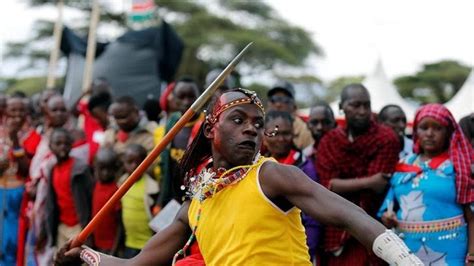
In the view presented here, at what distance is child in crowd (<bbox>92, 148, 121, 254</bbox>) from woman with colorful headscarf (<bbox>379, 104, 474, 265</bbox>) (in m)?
2.63

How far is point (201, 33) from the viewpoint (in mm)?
32531

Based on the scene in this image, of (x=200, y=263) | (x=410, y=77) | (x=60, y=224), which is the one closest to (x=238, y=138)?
(x=200, y=263)

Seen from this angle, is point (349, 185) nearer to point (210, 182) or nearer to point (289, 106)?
point (289, 106)

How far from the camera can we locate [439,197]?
5203 millimetres

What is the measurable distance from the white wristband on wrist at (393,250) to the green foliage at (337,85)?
36.7m

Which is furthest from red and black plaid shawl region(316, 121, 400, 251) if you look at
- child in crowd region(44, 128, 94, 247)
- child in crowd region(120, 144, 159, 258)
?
child in crowd region(44, 128, 94, 247)

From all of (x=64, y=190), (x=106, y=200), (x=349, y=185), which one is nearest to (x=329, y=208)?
(x=349, y=185)

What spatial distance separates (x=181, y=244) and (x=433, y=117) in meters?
2.23

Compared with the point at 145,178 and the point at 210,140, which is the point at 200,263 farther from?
the point at 145,178

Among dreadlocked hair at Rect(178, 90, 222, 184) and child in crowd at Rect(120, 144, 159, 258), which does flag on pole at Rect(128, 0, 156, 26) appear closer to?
child in crowd at Rect(120, 144, 159, 258)

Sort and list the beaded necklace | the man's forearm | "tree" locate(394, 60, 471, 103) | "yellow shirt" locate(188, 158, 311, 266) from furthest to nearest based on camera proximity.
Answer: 1. "tree" locate(394, 60, 471, 103)
2. the man's forearm
3. the beaded necklace
4. "yellow shirt" locate(188, 158, 311, 266)

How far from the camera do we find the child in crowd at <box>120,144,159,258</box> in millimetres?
6688

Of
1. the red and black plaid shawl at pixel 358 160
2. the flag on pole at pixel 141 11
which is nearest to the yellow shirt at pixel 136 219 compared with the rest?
the red and black plaid shawl at pixel 358 160

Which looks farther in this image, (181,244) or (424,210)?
(424,210)
